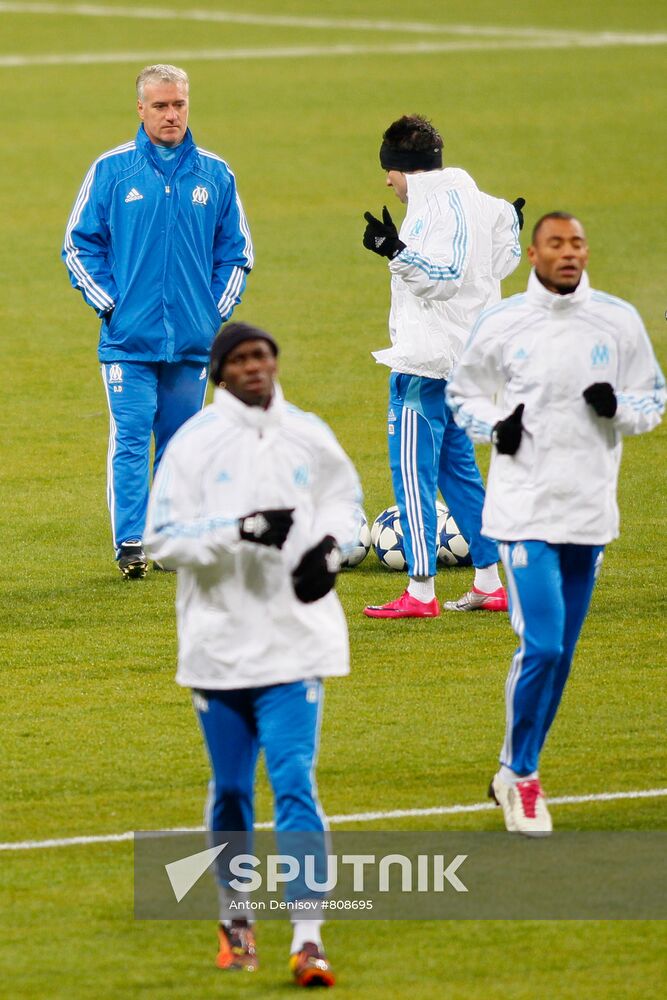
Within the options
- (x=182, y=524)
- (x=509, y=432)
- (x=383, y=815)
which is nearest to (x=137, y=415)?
(x=383, y=815)

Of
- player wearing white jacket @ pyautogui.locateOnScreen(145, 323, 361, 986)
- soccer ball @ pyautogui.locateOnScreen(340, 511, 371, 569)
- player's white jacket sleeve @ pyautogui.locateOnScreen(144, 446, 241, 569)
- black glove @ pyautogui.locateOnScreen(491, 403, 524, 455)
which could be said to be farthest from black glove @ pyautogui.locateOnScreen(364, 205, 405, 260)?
player's white jacket sleeve @ pyautogui.locateOnScreen(144, 446, 241, 569)

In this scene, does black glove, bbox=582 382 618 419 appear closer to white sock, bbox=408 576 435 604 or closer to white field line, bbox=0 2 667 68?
white sock, bbox=408 576 435 604

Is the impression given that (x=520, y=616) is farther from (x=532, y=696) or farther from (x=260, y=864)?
(x=260, y=864)

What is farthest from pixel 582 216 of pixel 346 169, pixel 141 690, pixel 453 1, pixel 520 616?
pixel 453 1

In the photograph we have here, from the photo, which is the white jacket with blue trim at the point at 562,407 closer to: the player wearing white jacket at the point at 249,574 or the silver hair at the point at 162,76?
the player wearing white jacket at the point at 249,574

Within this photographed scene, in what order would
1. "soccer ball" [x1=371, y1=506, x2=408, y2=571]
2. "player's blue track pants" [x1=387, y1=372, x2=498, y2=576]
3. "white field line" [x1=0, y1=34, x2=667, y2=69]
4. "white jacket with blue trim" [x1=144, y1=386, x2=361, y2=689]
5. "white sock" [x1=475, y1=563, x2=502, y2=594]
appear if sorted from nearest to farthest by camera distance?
"white jacket with blue trim" [x1=144, y1=386, x2=361, y2=689]
"player's blue track pants" [x1=387, y1=372, x2=498, y2=576]
"white sock" [x1=475, y1=563, x2=502, y2=594]
"soccer ball" [x1=371, y1=506, x2=408, y2=571]
"white field line" [x1=0, y1=34, x2=667, y2=69]

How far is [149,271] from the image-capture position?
1147cm

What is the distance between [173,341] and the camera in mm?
11461

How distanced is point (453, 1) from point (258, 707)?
39677 millimetres

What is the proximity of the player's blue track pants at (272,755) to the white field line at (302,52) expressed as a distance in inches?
1174

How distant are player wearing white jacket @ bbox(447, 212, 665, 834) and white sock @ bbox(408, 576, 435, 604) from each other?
9.98 ft

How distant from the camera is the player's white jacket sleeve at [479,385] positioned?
7.61 m

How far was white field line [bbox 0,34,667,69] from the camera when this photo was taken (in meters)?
35.4

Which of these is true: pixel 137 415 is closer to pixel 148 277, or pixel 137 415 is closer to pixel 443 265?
pixel 148 277
